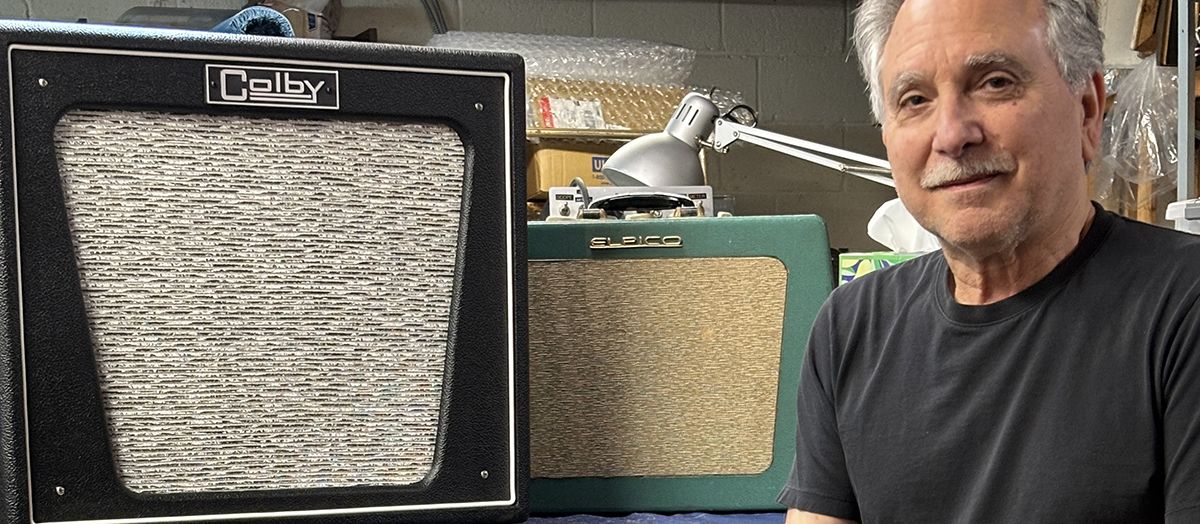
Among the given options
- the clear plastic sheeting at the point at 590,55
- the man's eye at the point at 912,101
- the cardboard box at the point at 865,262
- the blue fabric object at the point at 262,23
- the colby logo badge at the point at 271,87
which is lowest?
the cardboard box at the point at 865,262

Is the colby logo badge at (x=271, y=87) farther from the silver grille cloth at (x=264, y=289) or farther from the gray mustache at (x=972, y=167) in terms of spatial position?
the gray mustache at (x=972, y=167)

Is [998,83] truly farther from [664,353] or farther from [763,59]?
[763,59]

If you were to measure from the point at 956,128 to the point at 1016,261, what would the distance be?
11cm

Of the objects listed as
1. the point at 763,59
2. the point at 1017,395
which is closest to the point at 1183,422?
the point at 1017,395

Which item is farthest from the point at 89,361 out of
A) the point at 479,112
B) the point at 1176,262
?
Answer: the point at 1176,262

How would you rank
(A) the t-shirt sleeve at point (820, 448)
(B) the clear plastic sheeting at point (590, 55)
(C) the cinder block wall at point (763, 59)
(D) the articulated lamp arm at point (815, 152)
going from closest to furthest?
(A) the t-shirt sleeve at point (820, 448), (D) the articulated lamp arm at point (815, 152), (B) the clear plastic sheeting at point (590, 55), (C) the cinder block wall at point (763, 59)

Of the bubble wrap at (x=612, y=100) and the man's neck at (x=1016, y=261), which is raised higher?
the bubble wrap at (x=612, y=100)

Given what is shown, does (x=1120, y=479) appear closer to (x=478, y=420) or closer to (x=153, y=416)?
(x=478, y=420)

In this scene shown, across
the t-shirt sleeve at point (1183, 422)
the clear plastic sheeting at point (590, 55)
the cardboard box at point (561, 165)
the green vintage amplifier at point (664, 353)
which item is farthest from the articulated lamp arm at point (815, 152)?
the clear plastic sheeting at point (590, 55)

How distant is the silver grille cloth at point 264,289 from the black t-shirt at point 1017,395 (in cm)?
31

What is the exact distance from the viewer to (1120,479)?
2.40 feet

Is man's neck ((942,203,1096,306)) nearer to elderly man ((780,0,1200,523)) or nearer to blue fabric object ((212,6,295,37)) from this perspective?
elderly man ((780,0,1200,523))

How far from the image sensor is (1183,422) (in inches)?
27.8

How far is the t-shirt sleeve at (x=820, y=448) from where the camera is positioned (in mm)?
921
